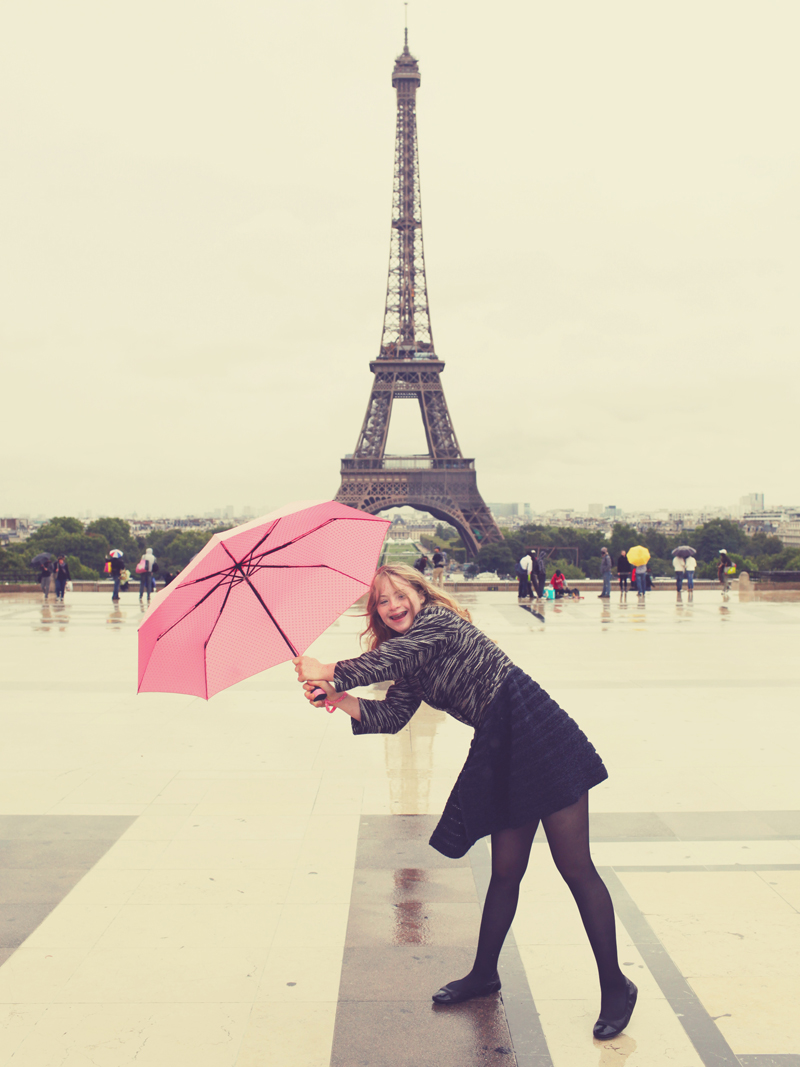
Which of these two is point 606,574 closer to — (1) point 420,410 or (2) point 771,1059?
(2) point 771,1059

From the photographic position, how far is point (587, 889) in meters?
2.90

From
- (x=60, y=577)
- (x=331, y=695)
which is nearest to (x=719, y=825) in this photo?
(x=331, y=695)

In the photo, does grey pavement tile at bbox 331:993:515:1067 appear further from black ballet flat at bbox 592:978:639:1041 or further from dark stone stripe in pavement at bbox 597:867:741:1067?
dark stone stripe in pavement at bbox 597:867:741:1067

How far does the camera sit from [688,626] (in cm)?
1462

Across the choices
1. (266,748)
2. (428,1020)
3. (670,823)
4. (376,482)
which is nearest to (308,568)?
(428,1020)

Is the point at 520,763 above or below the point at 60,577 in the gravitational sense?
above

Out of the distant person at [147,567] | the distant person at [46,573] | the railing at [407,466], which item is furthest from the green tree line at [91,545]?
the distant person at [147,567]

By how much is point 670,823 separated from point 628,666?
5.66m

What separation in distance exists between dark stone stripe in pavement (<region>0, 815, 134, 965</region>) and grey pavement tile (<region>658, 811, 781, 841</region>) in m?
3.16

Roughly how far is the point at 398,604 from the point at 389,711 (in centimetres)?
36

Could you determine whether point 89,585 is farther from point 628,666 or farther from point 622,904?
point 622,904

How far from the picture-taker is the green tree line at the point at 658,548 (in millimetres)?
67312

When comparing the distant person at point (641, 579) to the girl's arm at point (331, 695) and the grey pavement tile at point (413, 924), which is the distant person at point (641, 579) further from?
the girl's arm at point (331, 695)

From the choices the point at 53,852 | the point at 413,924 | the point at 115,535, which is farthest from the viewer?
the point at 115,535
